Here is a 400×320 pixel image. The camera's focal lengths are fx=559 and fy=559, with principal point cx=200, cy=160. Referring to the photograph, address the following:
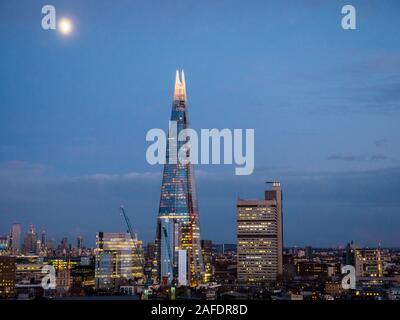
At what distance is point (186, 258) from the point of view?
19672 mm

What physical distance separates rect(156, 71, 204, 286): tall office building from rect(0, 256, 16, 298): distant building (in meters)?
5.25

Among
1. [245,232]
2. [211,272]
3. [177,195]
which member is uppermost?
[177,195]

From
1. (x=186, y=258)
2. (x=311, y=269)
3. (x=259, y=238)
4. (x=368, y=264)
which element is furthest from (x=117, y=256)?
(x=368, y=264)

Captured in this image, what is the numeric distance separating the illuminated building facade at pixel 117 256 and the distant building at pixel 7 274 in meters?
4.25

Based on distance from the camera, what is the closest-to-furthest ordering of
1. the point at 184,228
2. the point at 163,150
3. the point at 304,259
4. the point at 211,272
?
the point at 163,150 → the point at 304,259 → the point at 211,272 → the point at 184,228

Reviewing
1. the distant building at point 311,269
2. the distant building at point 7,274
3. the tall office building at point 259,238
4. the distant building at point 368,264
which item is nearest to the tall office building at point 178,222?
the tall office building at point 259,238

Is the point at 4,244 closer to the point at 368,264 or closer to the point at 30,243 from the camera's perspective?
the point at 30,243
